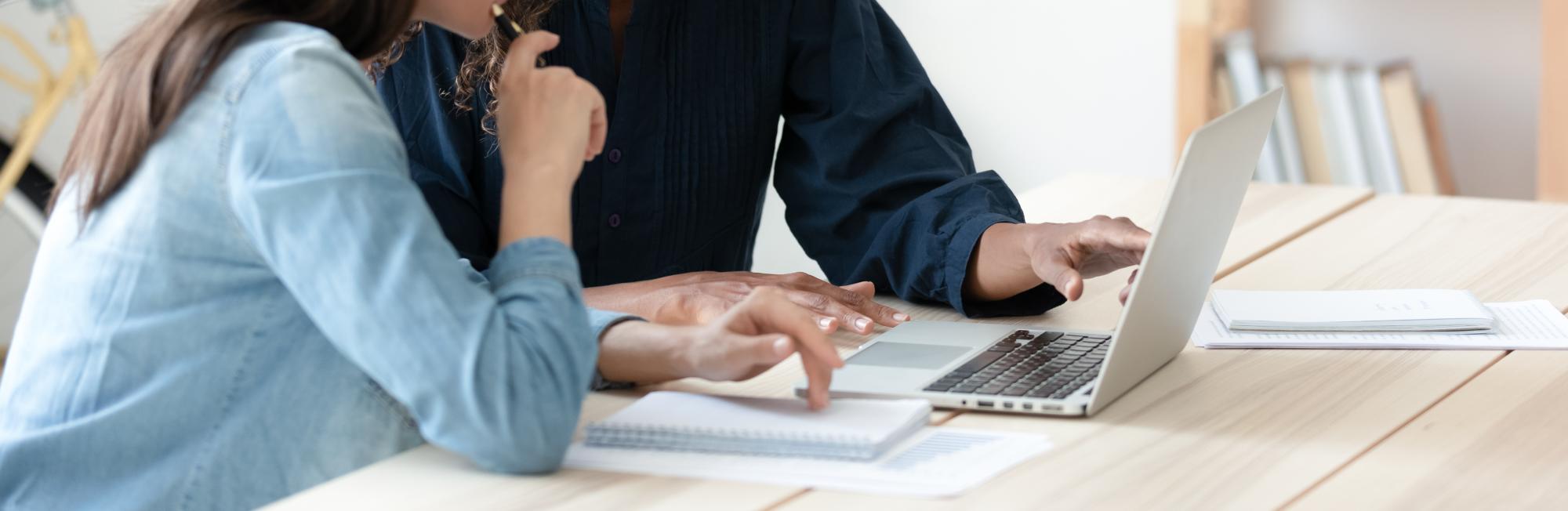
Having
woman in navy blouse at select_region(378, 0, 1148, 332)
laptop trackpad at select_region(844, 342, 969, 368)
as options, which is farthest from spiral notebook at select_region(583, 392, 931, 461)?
woman in navy blouse at select_region(378, 0, 1148, 332)

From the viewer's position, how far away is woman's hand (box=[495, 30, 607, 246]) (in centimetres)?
94

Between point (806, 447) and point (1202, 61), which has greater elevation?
point (806, 447)

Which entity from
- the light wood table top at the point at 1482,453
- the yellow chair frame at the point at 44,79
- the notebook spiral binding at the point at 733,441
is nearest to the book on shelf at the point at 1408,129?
the light wood table top at the point at 1482,453

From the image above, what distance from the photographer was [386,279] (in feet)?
2.69

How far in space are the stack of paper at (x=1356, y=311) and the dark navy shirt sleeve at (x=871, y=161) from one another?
23 centimetres

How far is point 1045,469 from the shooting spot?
0.91 m

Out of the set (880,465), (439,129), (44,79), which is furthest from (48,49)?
(880,465)

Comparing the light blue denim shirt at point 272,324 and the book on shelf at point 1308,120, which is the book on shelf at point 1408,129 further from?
the light blue denim shirt at point 272,324

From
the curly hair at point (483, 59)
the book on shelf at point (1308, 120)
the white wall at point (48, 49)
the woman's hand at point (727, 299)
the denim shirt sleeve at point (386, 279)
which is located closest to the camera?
the denim shirt sleeve at point (386, 279)

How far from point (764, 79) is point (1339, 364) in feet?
2.19

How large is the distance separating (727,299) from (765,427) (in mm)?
359

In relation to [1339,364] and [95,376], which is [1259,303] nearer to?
[1339,364]

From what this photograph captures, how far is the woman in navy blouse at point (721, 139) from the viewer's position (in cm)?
145

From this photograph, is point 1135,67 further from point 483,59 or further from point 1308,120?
point 483,59
